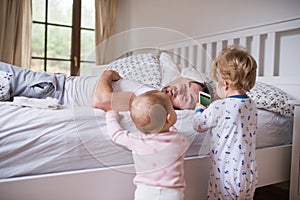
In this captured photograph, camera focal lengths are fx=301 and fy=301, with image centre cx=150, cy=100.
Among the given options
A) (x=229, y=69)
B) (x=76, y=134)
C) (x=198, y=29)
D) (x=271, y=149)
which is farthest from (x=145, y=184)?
(x=198, y=29)

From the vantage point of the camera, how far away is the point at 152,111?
0.73m

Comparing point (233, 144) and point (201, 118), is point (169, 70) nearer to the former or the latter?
point (201, 118)

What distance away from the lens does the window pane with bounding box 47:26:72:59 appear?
338 centimetres

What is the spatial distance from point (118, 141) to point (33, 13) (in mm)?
2894

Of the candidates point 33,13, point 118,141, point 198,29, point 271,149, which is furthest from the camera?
point 33,13

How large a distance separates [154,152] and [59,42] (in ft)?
9.68

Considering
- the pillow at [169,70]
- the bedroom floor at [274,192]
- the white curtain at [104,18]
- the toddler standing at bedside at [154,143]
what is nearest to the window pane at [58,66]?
the white curtain at [104,18]

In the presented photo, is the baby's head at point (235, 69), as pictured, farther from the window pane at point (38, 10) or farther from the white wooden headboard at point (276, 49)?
the window pane at point (38, 10)

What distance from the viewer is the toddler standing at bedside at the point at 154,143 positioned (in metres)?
0.75

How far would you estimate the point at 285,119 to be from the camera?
4.66ft

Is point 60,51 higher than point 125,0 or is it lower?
lower

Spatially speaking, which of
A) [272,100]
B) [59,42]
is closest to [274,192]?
[272,100]

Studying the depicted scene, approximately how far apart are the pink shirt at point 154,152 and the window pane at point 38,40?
9.00 feet

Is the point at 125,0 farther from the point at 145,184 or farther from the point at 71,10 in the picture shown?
the point at 145,184
